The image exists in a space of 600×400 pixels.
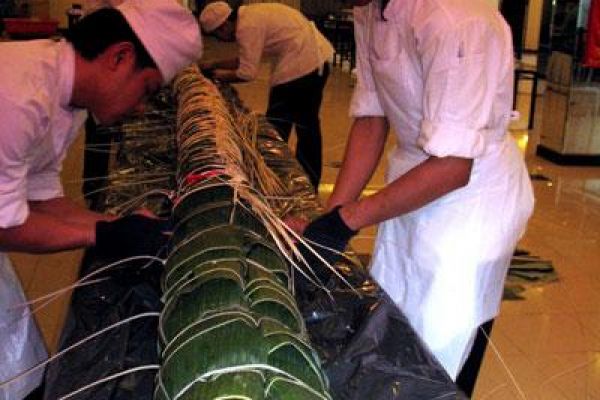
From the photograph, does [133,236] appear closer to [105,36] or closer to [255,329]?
[105,36]

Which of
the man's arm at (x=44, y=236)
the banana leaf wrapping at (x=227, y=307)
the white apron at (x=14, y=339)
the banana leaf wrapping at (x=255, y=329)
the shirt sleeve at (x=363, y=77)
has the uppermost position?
the shirt sleeve at (x=363, y=77)

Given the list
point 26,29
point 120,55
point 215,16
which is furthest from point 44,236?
point 26,29

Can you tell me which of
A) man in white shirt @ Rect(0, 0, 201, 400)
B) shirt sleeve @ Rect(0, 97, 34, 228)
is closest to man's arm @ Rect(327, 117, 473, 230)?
man in white shirt @ Rect(0, 0, 201, 400)

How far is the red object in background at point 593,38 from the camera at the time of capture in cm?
481

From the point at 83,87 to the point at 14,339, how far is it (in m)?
0.54

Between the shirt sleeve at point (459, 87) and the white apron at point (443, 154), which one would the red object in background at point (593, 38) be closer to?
the white apron at point (443, 154)

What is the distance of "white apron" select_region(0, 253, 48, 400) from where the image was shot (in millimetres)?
1340

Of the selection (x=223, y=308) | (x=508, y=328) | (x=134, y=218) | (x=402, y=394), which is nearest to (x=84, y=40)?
(x=134, y=218)

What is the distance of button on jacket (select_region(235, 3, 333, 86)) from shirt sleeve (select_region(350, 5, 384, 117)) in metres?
2.22

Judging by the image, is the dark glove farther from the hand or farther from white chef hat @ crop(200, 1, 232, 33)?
white chef hat @ crop(200, 1, 232, 33)

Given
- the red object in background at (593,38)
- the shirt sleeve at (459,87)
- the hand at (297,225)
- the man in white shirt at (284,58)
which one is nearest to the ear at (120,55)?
the hand at (297,225)

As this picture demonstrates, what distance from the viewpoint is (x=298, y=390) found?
65cm

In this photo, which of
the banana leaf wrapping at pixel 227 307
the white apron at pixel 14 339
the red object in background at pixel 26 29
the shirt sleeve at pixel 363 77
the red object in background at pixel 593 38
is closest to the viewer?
the banana leaf wrapping at pixel 227 307

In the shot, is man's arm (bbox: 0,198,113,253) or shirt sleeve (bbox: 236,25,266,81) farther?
shirt sleeve (bbox: 236,25,266,81)
